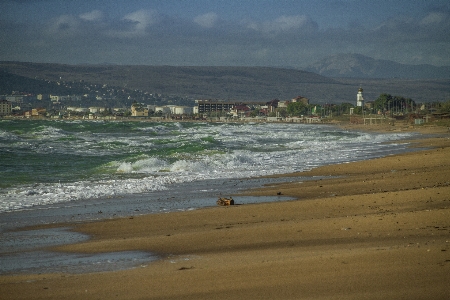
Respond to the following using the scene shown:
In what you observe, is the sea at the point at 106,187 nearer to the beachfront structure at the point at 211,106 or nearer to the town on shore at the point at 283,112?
the town on shore at the point at 283,112

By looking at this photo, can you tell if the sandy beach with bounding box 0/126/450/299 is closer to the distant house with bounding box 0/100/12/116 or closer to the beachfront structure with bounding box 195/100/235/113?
the distant house with bounding box 0/100/12/116

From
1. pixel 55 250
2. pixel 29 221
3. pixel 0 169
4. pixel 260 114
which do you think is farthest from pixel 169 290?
pixel 260 114

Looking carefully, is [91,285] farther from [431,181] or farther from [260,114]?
[260,114]

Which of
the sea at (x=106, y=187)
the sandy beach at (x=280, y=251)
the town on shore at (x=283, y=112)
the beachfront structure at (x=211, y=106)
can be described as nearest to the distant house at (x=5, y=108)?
the town on shore at (x=283, y=112)

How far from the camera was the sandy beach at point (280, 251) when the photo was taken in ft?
17.5

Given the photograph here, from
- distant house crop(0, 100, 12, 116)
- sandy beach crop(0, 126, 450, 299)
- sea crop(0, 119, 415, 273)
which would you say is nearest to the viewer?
sandy beach crop(0, 126, 450, 299)

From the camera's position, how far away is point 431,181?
12.9 m

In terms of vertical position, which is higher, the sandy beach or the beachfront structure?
the beachfront structure

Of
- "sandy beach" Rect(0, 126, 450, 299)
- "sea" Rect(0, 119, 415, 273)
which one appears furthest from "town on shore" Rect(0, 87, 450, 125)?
"sandy beach" Rect(0, 126, 450, 299)

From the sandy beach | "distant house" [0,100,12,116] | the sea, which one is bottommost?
the sea

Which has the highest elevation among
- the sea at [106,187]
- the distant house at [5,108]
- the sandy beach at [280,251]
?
the distant house at [5,108]

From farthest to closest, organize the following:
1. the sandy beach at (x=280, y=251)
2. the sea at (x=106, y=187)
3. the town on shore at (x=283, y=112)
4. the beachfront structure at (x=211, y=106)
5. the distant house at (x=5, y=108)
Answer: the beachfront structure at (x=211, y=106), the distant house at (x=5, y=108), the town on shore at (x=283, y=112), the sea at (x=106, y=187), the sandy beach at (x=280, y=251)

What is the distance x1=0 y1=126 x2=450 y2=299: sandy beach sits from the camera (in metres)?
5.32

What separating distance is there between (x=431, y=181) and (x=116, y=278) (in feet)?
28.2
